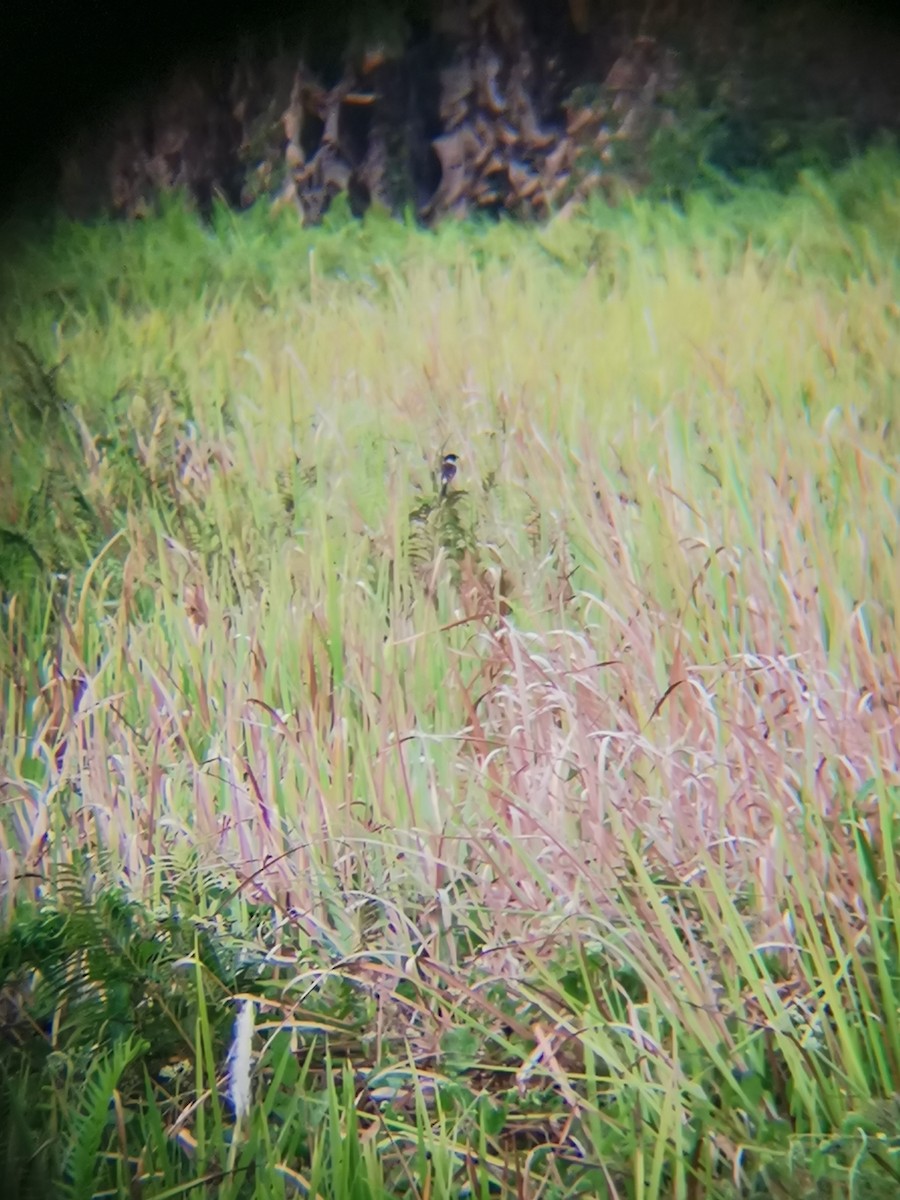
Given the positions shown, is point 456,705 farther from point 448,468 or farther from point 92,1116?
point 92,1116

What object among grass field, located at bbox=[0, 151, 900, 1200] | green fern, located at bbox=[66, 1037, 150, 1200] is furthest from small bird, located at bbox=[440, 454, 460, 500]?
green fern, located at bbox=[66, 1037, 150, 1200]

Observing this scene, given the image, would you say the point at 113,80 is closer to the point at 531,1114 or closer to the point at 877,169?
the point at 877,169

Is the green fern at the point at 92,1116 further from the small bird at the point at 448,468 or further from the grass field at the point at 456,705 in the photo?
the small bird at the point at 448,468

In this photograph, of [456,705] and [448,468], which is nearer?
[456,705]

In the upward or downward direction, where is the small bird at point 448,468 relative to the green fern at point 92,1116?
upward

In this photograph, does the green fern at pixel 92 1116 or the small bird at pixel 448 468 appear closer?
the green fern at pixel 92 1116

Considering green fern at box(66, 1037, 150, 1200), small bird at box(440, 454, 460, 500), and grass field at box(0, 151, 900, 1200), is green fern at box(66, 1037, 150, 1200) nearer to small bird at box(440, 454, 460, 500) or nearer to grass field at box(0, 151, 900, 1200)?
grass field at box(0, 151, 900, 1200)

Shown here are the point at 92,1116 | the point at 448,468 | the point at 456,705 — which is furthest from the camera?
the point at 448,468

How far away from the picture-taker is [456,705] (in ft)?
3.32

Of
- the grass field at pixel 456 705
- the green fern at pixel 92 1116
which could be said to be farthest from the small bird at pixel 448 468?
the green fern at pixel 92 1116

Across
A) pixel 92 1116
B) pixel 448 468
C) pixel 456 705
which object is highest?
pixel 448 468

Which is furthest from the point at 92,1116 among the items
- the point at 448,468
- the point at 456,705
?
the point at 448,468

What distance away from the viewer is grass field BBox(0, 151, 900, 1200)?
2.64ft

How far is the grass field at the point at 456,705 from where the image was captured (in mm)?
803
